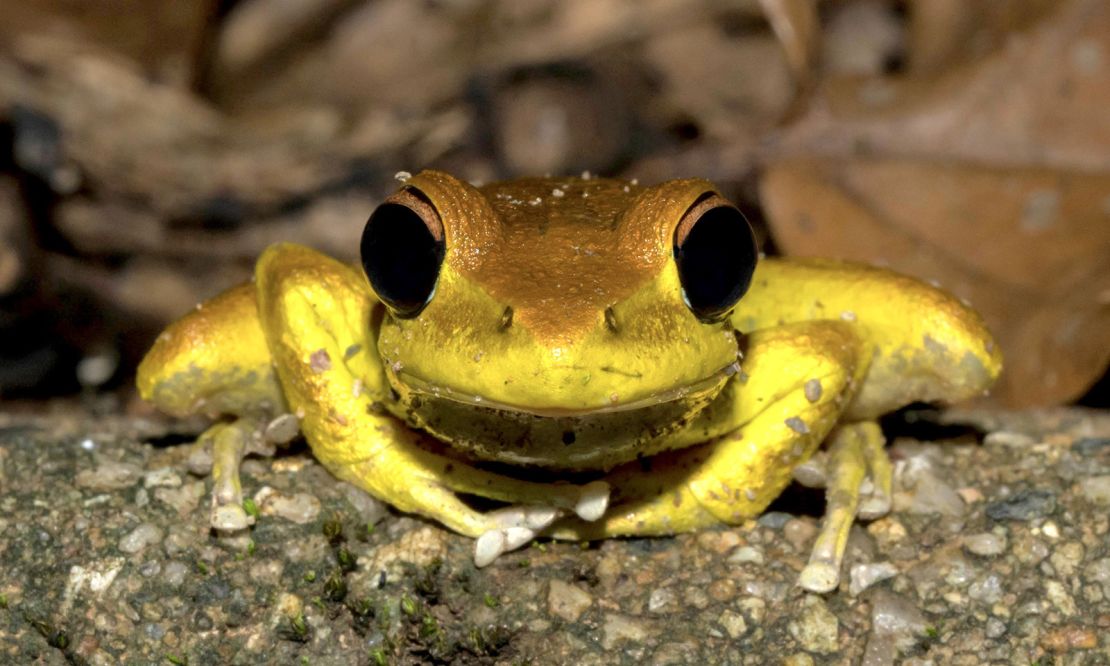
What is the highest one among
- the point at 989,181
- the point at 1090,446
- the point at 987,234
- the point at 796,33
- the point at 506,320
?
the point at 796,33

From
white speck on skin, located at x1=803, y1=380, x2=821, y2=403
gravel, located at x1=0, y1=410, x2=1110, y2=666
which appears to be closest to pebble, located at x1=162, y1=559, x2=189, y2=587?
gravel, located at x1=0, y1=410, x2=1110, y2=666

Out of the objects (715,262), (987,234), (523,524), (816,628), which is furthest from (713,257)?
(987,234)

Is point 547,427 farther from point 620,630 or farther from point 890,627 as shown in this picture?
point 890,627

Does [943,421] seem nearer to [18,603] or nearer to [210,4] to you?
[18,603]

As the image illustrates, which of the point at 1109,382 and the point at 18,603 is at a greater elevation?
the point at 1109,382

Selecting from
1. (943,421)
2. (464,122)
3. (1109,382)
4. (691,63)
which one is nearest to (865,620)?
(943,421)

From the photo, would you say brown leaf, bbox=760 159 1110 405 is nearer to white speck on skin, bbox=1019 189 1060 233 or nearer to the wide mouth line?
white speck on skin, bbox=1019 189 1060 233

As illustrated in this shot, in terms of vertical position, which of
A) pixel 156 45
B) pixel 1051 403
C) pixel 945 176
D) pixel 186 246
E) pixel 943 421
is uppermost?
pixel 156 45
